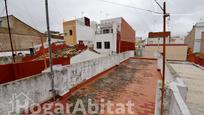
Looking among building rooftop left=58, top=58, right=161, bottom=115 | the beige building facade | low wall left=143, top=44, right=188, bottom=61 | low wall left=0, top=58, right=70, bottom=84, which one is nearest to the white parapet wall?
building rooftop left=58, top=58, right=161, bottom=115

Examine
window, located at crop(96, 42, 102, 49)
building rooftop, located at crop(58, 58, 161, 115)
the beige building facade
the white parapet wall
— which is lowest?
building rooftop, located at crop(58, 58, 161, 115)

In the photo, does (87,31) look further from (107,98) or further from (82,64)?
(107,98)

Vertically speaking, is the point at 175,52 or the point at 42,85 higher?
the point at 175,52

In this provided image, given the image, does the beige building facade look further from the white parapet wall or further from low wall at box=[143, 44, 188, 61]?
low wall at box=[143, 44, 188, 61]

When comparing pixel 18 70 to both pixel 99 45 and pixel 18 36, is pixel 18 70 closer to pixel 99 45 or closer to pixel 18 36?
pixel 99 45

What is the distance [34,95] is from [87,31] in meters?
18.4

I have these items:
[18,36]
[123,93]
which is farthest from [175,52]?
[18,36]

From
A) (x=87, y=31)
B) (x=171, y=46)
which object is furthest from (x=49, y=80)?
(x=171, y=46)

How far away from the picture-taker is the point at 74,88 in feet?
16.7

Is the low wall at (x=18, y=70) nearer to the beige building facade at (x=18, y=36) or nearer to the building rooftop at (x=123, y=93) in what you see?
the building rooftop at (x=123, y=93)

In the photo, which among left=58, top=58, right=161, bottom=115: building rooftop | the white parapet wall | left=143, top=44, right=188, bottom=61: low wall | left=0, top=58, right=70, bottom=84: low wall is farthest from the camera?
left=143, top=44, right=188, bottom=61: low wall

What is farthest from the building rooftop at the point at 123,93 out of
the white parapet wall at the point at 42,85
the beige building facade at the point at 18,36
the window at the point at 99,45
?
the beige building facade at the point at 18,36

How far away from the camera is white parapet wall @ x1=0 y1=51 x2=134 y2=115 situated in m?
2.94

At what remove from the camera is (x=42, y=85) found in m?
3.85
